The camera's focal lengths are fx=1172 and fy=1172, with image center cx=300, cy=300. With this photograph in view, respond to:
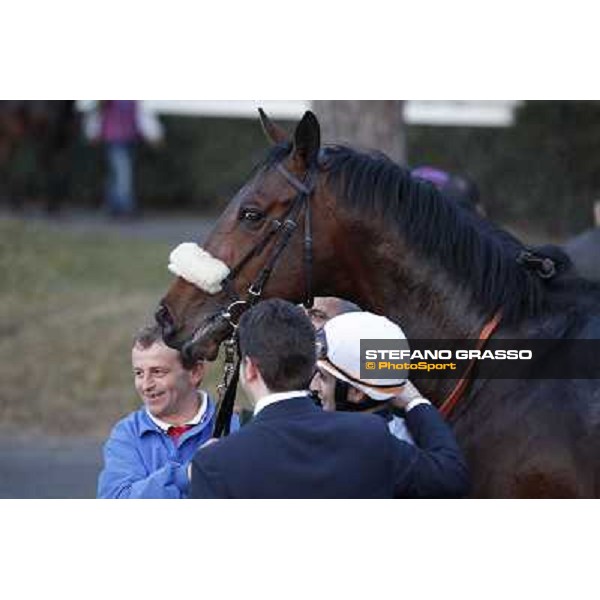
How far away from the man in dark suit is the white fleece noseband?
624 millimetres

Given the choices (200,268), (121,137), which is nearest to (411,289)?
(200,268)

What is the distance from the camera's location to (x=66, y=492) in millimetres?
6316

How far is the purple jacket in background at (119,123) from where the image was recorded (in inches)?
425

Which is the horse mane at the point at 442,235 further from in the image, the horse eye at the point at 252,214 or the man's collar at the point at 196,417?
the man's collar at the point at 196,417

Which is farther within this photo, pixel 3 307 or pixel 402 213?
pixel 3 307

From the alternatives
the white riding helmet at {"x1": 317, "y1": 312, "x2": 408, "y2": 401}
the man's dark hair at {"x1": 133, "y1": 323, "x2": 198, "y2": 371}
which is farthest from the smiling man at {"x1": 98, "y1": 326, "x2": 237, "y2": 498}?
the white riding helmet at {"x1": 317, "y1": 312, "x2": 408, "y2": 401}

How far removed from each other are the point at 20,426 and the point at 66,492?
1.59 meters

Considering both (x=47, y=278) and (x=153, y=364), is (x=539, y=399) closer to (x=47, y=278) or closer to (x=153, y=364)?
(x=153, y=364)

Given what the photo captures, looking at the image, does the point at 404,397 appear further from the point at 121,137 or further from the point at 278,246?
the point at 121,137

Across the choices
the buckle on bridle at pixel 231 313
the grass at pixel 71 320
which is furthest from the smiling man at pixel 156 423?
the grass at pixel 71 320

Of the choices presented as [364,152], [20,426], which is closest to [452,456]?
[364,152]

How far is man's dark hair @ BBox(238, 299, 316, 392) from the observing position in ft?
9.12

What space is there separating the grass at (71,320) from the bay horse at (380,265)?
14.2 feet

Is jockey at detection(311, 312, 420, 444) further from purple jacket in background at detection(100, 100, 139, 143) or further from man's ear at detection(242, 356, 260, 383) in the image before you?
purple jacket in background at detection(100, 100, 139, 143)
